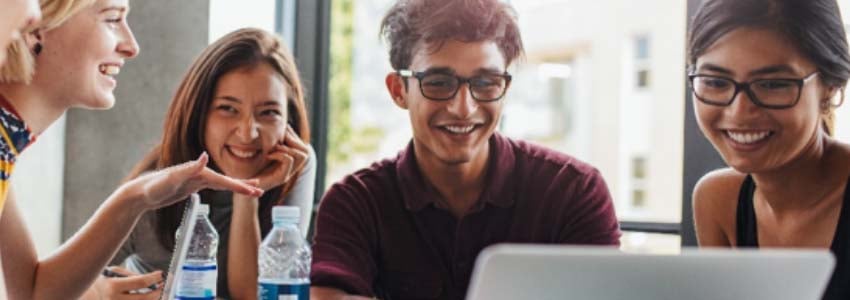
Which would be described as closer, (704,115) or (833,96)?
(833,96)

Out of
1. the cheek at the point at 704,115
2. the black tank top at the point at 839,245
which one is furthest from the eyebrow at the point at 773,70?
the black tank top at the point at 839,245

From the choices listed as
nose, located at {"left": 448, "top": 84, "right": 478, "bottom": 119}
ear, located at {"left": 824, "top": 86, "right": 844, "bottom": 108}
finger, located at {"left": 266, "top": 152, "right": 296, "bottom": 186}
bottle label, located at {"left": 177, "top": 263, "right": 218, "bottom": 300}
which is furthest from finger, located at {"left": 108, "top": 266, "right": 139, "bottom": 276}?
ear, located at {"left": 824, "top": 86, "right": 844, "bottom": 108}

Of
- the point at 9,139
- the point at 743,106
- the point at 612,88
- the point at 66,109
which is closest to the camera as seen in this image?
the point at 9,139

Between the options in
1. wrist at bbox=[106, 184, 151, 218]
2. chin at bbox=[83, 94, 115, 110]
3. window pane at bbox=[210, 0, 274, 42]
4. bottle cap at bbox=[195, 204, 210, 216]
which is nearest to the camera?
chin at bbox=[83, 94, 115, 110]

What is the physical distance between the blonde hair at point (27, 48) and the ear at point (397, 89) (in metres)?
0.65

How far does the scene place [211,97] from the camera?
2143 mm

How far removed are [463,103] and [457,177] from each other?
0.57 ft

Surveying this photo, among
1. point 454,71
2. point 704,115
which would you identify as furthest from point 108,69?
point 704,115

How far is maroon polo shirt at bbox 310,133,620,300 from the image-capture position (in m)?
1.93

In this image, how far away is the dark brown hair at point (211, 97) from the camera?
83.9 inches

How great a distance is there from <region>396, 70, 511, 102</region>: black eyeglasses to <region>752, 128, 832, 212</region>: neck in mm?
539

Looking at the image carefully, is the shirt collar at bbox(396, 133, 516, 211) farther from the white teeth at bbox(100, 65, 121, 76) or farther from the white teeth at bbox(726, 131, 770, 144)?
the white teeth at bbox(100, 65, 121, 76)

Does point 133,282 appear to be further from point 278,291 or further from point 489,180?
point 489,180

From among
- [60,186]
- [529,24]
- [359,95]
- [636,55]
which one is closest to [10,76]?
[60,186]
